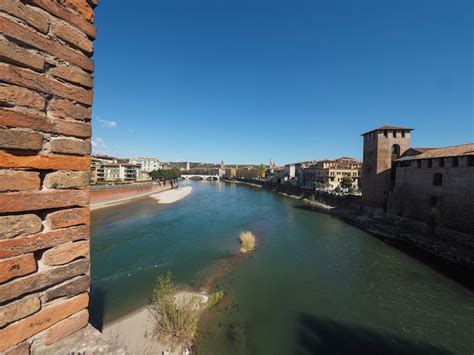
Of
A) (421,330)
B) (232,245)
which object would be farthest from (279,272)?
(421,330)

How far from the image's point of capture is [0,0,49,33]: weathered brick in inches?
58.2

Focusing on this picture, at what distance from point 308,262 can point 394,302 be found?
17.1 feet

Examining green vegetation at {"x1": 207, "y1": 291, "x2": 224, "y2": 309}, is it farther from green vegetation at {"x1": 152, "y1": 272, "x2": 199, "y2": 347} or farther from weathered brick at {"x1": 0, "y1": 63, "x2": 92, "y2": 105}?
weathered brick at {"x1": 0, "y1": 63, "x2": 92, "y2": 105}

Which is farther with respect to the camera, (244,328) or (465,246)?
(465,246)

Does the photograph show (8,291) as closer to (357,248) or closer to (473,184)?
(357,248)

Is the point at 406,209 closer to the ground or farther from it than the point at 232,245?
farther from it

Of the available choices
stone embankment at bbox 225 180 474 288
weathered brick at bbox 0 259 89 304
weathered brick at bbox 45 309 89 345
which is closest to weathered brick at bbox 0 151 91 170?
weathered brick at bbox 0 259 89 304

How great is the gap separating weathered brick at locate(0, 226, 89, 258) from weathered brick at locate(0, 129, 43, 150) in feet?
1.95

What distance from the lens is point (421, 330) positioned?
909 cm

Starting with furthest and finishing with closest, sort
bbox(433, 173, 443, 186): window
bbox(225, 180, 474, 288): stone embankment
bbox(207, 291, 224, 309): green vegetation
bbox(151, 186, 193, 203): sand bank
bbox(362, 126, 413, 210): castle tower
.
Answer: bbox(151, 186, 193, 203): sand bank, bbox(362, 126, 413, 210): castle tower, bbox(433, 173, 443, 186): window, bbox(225, 180, 474, 288): stone embankment, bbox(207, 291, 224, 309): green vegetation

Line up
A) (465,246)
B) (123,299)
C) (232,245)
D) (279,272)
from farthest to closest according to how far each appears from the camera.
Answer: (232,245) < (465,246) < (279,272) < (123,299)

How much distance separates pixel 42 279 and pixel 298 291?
39.1 ft

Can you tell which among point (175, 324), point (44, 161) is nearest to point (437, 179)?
point (175, 324)

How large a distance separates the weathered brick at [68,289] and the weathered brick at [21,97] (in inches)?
50.9
